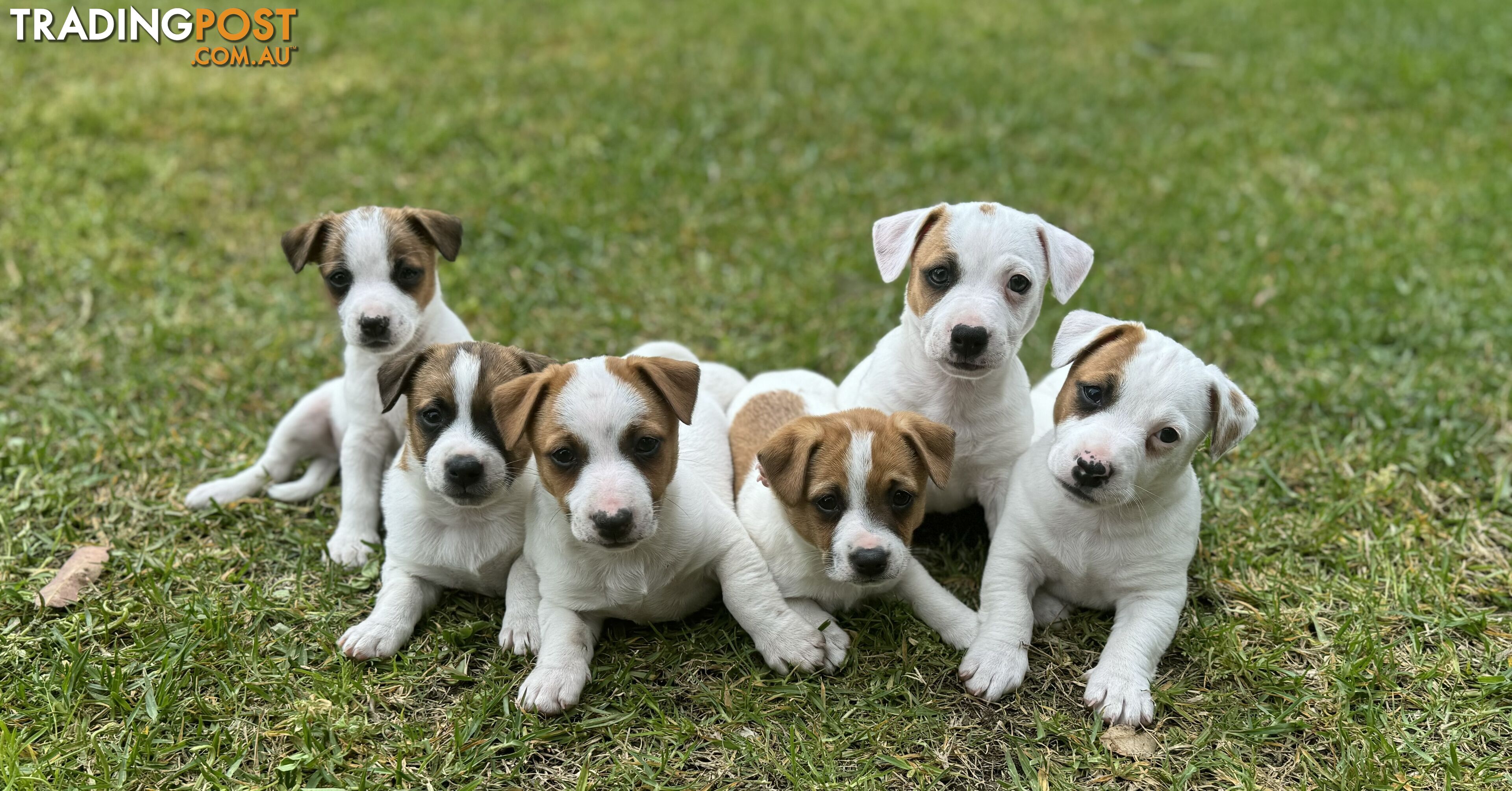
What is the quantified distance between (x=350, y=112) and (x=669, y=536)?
830 cm

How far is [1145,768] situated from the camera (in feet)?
15.9

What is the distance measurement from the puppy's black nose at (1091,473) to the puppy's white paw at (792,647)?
1390 millimetres

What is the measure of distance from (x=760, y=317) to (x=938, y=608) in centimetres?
380

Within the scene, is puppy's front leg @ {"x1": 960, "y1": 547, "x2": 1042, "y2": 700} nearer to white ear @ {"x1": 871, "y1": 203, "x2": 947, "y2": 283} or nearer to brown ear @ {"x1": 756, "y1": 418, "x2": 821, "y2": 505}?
brown ear @ {"x1": 756, "y1": 418, "x2": 821, "y2": 505}

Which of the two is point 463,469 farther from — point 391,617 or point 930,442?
point 930,442

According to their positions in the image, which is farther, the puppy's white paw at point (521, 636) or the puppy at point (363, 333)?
the puppy at point (363, 333)

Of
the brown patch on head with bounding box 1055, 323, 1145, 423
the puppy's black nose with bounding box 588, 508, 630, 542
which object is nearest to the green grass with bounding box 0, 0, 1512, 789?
the puppy's black nose with bounding box 588, 508, 630, 542

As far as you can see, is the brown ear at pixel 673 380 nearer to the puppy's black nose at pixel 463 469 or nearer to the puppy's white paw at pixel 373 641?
the puppy's black nose at pixel 463 469

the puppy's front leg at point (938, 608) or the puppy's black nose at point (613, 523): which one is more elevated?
the puppy's black nose at point (613, 523)

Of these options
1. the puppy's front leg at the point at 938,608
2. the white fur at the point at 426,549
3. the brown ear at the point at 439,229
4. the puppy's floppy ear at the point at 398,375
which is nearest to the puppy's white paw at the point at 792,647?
the puppy's front leg at the point at 938,608

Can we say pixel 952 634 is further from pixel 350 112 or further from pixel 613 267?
pixel 350 112

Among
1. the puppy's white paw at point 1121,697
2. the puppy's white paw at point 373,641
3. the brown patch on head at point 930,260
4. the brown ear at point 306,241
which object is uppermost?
the brown patch on head at point 930,260

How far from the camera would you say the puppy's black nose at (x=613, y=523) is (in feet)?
15.3

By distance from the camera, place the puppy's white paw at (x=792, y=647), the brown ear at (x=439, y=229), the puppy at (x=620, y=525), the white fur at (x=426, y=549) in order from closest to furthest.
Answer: the puppy at (x=620, y=525), the puppy's white paw at (x=792, y=647), the white fur at (x=426, y=549), the brown ear at (x=439, y=229)
